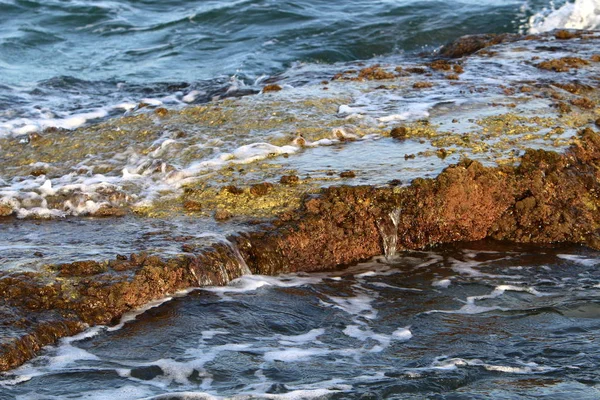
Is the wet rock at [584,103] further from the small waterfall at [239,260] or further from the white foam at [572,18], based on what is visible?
the white foam at [572,18]

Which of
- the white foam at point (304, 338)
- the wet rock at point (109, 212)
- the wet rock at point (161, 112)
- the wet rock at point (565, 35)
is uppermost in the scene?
the wet rock at point (565, 35)

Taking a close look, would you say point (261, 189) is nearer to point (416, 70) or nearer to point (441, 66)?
point (416, 70)

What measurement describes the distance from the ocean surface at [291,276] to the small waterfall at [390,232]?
8 centimetres

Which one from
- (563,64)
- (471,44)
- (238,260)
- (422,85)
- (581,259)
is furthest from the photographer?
(471,44)

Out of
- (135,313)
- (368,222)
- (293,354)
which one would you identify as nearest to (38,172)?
(135,313)

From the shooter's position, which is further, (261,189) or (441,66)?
(441,66)

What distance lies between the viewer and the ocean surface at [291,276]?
4332 millimetres

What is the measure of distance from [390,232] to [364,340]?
4.72 feet

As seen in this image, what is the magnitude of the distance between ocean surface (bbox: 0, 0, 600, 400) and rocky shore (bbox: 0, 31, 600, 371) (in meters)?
0.13

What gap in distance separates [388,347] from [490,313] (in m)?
0.84

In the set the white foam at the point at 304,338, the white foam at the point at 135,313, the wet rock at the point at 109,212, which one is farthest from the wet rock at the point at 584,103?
the white foam at the point at 135,313

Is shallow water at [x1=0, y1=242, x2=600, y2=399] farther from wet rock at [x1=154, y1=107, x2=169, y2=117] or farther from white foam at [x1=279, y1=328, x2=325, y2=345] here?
wet rock at [x1=154, y1=107, x2=169, y2=117]

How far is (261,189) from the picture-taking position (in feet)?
20.9

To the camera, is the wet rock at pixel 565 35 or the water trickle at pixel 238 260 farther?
the wet rock at pixel 565 35
